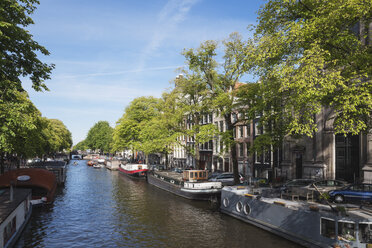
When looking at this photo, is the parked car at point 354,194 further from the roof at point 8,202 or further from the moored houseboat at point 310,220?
the roof at point 8,202

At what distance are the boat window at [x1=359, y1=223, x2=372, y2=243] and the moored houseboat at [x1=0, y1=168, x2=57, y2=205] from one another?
25625 millimetres

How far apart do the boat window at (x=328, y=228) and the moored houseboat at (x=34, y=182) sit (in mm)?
23847

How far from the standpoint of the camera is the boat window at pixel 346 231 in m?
15.8

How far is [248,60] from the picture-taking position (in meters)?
20.7

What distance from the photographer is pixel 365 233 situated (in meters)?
15.5

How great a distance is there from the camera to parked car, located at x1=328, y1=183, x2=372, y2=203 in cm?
2261

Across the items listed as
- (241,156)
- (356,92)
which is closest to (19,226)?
(356,92)

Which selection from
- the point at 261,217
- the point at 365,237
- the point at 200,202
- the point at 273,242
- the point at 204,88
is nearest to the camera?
the point at 365,237

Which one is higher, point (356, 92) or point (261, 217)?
point (356, 92)

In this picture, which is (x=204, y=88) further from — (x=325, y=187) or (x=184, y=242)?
(x=184, y=242)

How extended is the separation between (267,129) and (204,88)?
10.6 meters

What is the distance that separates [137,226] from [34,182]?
11.6m

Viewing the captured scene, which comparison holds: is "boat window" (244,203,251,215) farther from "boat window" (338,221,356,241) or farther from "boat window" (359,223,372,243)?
"boat window" (359,223,372,243)

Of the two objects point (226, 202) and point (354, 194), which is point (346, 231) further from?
point (226, 202)
